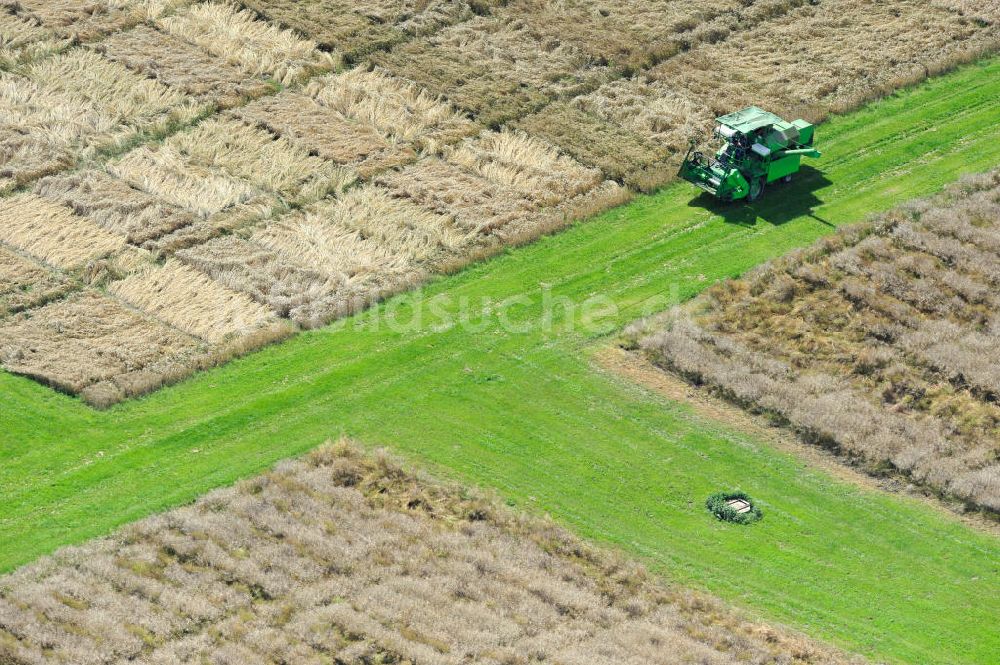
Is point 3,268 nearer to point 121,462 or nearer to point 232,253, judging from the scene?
point 232,253

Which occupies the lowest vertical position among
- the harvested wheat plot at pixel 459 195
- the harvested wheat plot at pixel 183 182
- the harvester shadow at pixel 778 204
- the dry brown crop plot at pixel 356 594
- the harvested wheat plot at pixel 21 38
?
the dry brown crop plot at pixel 356 594

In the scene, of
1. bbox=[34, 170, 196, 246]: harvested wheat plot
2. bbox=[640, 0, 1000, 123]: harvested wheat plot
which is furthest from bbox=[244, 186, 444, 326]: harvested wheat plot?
bbox=[640, 0, 1000, 123]: harvested wheat plot

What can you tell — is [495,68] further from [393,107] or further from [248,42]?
[248,42]

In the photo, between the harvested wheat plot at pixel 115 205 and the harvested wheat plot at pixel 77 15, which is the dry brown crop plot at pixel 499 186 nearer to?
the harvested wheat plot at pixel 115 205

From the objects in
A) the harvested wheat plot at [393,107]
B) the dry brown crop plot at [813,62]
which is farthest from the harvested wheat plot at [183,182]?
the dry brown crop plot at [813,62]

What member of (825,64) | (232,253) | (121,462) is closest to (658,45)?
(825,64)

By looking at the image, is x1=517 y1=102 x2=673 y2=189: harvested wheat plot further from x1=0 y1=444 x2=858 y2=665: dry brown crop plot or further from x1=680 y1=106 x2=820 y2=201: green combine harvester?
x1=0 y1=444 x2=858 y2=665: dry brown crop plot
